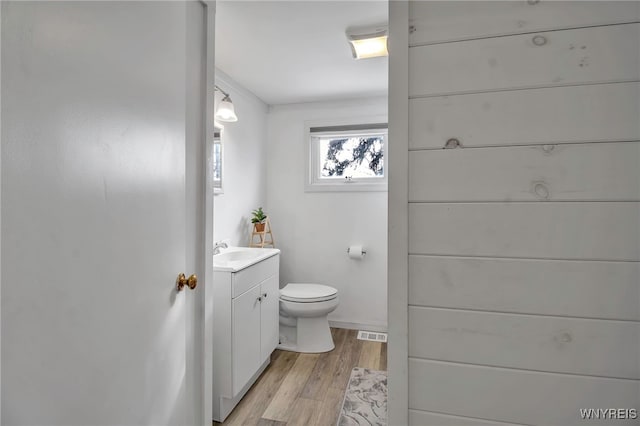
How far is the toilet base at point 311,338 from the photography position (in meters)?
2.58

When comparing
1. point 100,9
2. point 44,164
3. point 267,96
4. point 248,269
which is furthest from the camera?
point 267,96

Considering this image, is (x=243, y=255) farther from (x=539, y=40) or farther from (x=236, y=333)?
(x=539, y=40)

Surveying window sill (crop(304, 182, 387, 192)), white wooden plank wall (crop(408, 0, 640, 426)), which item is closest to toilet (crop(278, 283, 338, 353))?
window sill (crop(304, 182, 387, 192))

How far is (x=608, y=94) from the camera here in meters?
0.77

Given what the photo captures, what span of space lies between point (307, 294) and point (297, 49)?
1837 millimetres

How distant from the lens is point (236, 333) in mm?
1817

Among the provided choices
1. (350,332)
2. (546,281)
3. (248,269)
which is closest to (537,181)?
(546,281)

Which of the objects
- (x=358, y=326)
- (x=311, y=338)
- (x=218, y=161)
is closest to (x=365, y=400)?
(x=311, y=338)

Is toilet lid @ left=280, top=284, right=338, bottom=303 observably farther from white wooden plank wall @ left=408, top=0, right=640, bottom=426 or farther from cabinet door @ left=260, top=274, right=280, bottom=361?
white wooden plank wall @ left=408, top=0, right=640, bottom=426

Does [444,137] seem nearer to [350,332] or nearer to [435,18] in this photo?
[435,18]

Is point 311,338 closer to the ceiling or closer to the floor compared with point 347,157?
closer to the floor

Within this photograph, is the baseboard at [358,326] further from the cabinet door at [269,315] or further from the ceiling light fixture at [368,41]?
the ceiling light fixture at [368,41]

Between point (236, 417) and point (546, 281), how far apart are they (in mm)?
1755

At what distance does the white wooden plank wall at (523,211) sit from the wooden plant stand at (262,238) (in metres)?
2.15
